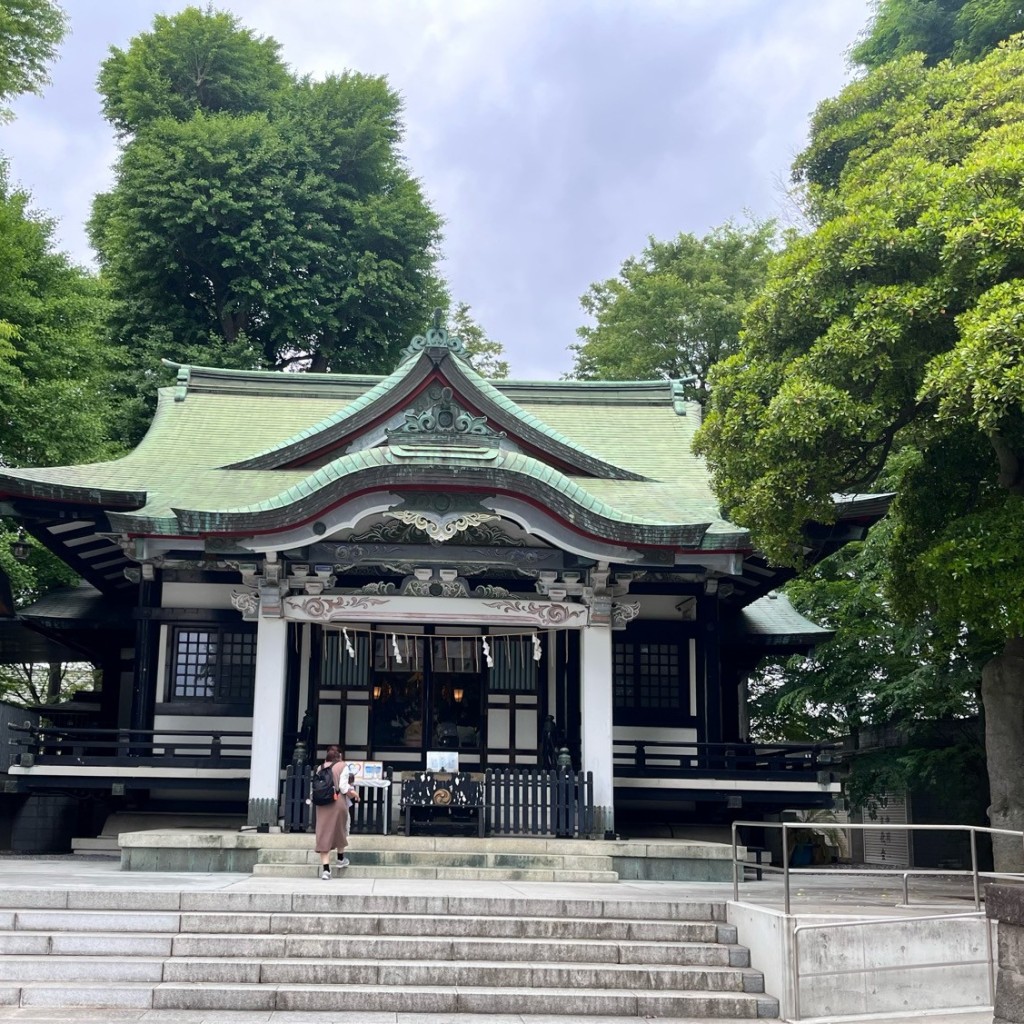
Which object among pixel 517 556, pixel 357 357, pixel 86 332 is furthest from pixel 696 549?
pixel 357 357

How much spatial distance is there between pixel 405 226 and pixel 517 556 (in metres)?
24.4

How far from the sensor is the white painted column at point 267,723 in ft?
49.8

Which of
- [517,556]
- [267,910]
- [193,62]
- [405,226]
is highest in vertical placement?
[193,62]

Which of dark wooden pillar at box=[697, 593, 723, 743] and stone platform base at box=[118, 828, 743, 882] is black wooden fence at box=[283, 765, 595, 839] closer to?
stone platform base at box=[118, 828, 743, 882]

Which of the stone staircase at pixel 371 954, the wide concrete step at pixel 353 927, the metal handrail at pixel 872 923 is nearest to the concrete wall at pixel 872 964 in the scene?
the metal handrail at pixel 872 923

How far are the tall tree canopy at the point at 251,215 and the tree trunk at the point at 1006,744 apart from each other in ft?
84.7

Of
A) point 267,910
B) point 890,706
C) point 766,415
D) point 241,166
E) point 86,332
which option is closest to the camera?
point 267,910

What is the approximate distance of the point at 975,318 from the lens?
35.4 ft

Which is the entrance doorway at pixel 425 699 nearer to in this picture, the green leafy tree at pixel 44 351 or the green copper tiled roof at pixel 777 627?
the green copper tiled roof at pixel 777 627

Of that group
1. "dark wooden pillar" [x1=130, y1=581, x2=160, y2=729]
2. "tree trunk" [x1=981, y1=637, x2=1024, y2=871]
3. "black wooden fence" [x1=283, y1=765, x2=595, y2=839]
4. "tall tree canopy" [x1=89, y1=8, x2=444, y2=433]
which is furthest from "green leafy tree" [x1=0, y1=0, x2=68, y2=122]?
"tree trunk" [x1=981, y1=637, x2=1024, y2=871]

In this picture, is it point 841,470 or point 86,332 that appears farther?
point 86,332

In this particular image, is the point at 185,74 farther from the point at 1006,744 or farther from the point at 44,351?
the point at 1006,744

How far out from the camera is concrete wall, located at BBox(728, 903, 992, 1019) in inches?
371

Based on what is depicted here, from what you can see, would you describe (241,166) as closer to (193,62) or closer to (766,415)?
(193,62)
